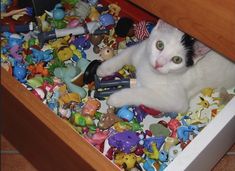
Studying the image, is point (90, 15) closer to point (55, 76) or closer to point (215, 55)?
point (55, 76)

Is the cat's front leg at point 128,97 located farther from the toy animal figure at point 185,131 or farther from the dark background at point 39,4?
the dark background at point 39,4

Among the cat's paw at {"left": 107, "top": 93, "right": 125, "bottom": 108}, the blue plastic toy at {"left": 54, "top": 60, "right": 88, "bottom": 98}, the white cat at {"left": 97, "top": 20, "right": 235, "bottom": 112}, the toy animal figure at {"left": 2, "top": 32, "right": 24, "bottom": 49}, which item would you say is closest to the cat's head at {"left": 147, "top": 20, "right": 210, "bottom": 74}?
the white cat at {"left": 97, "top": 20, "right": 235, "bottom": 112}

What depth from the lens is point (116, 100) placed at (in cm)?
99

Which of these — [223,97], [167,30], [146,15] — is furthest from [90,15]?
[223,97]

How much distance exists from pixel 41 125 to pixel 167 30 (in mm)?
375

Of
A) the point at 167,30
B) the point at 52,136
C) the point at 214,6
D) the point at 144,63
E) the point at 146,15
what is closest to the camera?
the point at 214,6

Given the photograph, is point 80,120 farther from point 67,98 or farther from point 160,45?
point 160,45

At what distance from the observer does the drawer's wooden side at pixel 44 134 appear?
0.75 meters

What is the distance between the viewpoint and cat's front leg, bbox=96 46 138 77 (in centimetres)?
107

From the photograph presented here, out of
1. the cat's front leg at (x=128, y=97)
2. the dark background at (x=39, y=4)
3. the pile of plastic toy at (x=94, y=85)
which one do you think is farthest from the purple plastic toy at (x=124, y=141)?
the dark background at (x=39, y=4)

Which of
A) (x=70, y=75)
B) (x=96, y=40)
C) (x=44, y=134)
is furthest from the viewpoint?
(x=96, y=40)

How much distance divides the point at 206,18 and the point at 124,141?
36cm

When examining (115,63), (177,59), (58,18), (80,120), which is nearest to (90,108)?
(80,120)

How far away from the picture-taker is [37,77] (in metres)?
1.06
